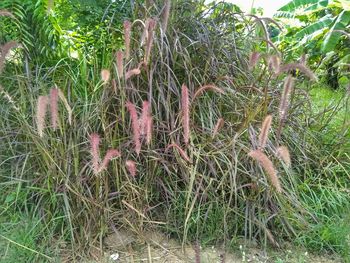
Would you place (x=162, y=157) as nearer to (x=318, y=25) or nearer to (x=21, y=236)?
(x=21, y=236)

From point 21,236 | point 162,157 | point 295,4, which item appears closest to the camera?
point 21,236

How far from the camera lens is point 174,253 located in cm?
262

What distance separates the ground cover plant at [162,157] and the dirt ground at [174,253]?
6 cm

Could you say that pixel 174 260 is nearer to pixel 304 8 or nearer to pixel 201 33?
pixel 201 33

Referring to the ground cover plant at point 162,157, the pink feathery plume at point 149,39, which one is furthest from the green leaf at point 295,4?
the pink feathery plume at point 149,39

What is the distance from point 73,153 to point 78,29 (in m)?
1.69

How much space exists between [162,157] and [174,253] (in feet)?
1.82

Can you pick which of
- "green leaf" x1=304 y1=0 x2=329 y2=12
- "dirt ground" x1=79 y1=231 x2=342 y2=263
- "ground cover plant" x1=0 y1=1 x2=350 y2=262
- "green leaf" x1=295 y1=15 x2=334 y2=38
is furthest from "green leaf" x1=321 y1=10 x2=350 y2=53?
"dirt ground" x1=79 y1=231 x2=342 y2=263

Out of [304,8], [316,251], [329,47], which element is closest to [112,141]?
[316,251]

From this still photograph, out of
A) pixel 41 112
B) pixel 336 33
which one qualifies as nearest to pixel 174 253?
pixel 41 112

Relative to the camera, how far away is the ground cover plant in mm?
2562

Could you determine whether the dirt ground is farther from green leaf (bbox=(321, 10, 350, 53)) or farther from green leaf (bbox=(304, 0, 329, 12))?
green leaf (bbox=(304, 0, 329, 12))

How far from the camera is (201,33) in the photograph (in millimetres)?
3336

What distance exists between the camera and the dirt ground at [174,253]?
255 cm
